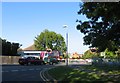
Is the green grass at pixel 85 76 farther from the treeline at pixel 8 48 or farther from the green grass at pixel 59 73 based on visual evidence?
the treeline at pixel 8 48

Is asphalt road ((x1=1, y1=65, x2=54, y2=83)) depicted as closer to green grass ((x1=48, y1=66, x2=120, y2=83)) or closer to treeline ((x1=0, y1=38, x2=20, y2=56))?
green grass ((x1=48, y1=66, x2=120, y2=83))

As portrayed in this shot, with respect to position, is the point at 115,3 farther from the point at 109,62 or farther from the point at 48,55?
the point at 48,55

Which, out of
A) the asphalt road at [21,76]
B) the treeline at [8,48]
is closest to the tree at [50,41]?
the treeline at [8,48]

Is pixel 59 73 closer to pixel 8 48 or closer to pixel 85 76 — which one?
pixel 85 76

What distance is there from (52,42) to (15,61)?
58866 mm

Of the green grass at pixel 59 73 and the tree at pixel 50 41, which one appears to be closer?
the green grass at pixel 59 73

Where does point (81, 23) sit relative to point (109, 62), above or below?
above

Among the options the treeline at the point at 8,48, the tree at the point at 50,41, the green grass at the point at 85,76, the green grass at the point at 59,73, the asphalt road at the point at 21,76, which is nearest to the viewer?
the green grass at the point at 85,76

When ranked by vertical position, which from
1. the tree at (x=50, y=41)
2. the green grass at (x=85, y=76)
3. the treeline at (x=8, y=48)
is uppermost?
the tree at (x=50, y=41)

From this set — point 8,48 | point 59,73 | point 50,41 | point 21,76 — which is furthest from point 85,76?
point 50,41

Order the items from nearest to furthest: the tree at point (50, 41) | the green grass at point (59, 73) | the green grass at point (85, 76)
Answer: the green grass at point (85, 76), the green grass at point (59, 73), the tree at point (50, 41)

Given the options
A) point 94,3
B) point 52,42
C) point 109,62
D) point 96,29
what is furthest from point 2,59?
point 52,42

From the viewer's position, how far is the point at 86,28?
41.0 m

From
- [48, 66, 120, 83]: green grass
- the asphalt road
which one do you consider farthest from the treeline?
[48, 66, 120, 83]: green grass
